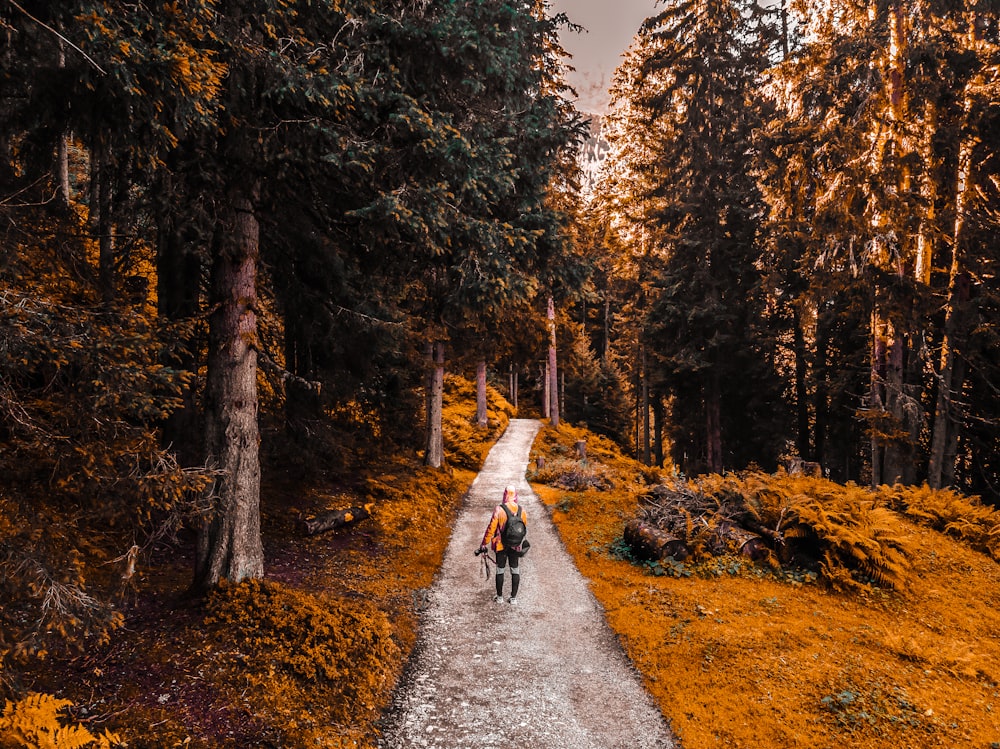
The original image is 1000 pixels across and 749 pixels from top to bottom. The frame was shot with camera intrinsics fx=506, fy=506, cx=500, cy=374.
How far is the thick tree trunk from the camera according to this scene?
683 cm

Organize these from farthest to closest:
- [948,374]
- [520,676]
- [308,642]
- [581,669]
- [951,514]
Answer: [948,374], [951,514], [581,669], [520,676], [308,642]

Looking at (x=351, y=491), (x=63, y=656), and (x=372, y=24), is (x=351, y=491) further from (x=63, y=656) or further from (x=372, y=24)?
(x=372, y=24)

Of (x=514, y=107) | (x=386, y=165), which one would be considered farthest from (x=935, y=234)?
(x=386, y=165)

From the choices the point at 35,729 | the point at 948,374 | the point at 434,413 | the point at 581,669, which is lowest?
the point at 581,669

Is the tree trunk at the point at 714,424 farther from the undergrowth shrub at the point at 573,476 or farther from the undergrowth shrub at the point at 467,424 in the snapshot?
the undergrowth shrub at the point at 467,424

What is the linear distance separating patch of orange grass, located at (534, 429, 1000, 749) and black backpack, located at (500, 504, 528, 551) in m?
1.82

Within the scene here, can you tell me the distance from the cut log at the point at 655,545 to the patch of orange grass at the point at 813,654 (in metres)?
0.39

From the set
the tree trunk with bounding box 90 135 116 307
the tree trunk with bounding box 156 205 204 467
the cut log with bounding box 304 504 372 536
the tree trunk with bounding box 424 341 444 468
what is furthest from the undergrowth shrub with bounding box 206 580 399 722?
the tree trunk with bounding box 424 341 444 468

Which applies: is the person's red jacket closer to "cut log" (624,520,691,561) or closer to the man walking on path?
the man walking on path

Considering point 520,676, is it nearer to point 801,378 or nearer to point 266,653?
point 266,653

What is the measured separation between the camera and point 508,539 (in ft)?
28.9

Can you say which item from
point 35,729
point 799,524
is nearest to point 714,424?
point 799,524

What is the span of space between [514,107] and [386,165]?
4091 millimetres

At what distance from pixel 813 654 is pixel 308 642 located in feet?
21.9
